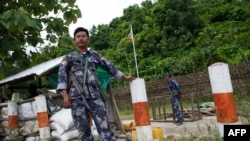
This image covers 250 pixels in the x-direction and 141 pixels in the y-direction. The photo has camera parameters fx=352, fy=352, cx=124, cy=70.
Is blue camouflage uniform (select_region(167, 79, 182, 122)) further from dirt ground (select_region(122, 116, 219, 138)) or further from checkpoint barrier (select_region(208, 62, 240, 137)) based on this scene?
checkpoint barrier (select_region(208, 62, 240, 137))

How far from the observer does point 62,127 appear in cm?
628

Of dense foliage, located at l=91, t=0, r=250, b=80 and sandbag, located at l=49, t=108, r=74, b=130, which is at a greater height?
dense foliage, located at l=91, t=0, r=250, b=80

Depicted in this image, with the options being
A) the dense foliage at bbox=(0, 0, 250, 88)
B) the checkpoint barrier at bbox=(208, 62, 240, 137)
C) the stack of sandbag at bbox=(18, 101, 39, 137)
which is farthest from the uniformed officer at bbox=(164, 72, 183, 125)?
the checkpoint barrier at bbox=(208, 62, 240, 137)

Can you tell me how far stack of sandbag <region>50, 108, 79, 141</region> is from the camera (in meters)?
6.23

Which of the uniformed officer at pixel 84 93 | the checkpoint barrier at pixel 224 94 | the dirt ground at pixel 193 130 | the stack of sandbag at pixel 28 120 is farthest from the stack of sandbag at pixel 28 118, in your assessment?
the checkpoint barrier at pixel 224 94

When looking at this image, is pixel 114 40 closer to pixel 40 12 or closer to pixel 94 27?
pixel 94 27

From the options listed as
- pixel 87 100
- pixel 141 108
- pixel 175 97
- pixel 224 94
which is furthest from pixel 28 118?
pixel 175 97

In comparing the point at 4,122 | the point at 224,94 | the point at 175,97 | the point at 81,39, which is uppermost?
the point at 81,39

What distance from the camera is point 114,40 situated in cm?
3712

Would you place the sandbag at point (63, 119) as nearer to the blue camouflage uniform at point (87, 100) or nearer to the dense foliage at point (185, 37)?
the blue camouflage uniform at point (87, 100)

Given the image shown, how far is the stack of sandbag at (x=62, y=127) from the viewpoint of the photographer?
6.23 m

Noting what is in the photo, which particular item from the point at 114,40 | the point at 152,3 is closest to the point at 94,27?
the point at 114,40

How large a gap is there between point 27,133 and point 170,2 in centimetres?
2411

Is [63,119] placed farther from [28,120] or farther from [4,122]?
[4,122]
